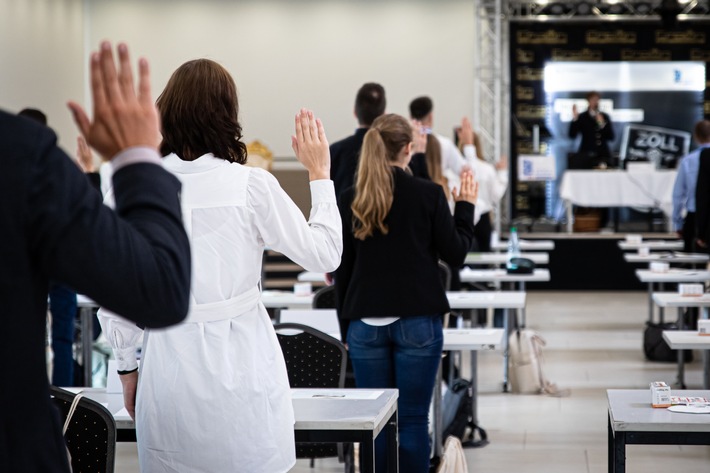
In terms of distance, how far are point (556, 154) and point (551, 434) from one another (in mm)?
10143

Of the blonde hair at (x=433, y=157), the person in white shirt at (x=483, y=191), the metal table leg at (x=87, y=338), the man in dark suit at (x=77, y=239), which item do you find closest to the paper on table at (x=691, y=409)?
the man in dark suit at (x=77, y=239)

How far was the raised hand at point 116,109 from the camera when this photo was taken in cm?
115

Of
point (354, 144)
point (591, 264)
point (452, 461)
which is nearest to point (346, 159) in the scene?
point (354, 144)

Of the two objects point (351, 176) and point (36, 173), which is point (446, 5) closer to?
point (351, 176)

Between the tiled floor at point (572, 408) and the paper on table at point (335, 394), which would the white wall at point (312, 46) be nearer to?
the tiled floor at point (572, 408)

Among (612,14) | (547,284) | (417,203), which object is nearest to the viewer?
(417,203)

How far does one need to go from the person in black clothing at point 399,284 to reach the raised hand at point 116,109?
8.48 feet

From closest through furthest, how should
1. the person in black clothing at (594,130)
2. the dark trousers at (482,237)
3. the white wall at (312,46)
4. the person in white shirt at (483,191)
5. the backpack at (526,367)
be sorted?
the backpack at (526,367) → the person in white shirt at (483,191) → the dark trousers at (482,237) → the person in black clothing at (594,130) → the white wall at (312,46)

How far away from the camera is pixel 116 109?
3.83 feet

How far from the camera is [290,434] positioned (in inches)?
88.0

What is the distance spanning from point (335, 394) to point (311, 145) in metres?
0.93

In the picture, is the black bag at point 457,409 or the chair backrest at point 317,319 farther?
the black bag at point 457,409

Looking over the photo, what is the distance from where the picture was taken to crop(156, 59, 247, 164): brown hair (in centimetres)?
227

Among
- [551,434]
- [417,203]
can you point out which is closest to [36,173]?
[417,203]
